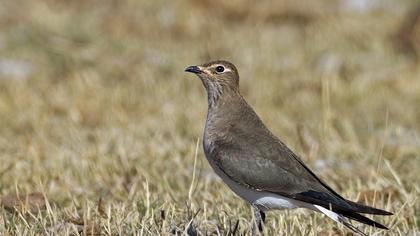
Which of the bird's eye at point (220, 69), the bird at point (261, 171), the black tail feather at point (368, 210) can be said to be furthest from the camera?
the bird's eye at point (220, 69)

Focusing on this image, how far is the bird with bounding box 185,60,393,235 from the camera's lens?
193 inches

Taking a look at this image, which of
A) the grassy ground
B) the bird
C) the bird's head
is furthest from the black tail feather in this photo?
the bird's head

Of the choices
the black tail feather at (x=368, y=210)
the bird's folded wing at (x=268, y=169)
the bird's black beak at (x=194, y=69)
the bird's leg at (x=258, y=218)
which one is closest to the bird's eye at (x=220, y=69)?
the bird's black beak at (x=194, y=69)

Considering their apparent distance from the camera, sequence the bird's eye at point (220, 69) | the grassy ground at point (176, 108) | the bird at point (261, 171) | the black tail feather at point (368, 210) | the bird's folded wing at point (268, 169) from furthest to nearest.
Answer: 1. the bird's eye at point (220, 69)
2. the grassy ground at point (176, 108)
3. the bird's folded wing at point (268, 169)
4. the bird at point (261, 171)
5. the black tail feather at point (368, 210)

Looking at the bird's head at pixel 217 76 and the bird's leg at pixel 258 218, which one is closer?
the bird's leg at pixel 258 218

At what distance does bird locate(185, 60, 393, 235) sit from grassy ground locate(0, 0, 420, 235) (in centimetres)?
21

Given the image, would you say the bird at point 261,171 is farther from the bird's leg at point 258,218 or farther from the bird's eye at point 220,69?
the bird's eye at point 220,69

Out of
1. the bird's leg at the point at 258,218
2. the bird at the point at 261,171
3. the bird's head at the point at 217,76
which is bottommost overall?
the bird's leg at the point at 258,218

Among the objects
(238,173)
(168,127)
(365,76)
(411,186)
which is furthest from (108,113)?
(238,173)

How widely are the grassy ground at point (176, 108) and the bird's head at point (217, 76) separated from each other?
388 mm

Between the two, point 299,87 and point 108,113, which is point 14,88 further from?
point 299,87

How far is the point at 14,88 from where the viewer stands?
405 inches

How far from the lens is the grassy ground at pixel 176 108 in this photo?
5726 millimetres

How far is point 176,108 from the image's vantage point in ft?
31.8
